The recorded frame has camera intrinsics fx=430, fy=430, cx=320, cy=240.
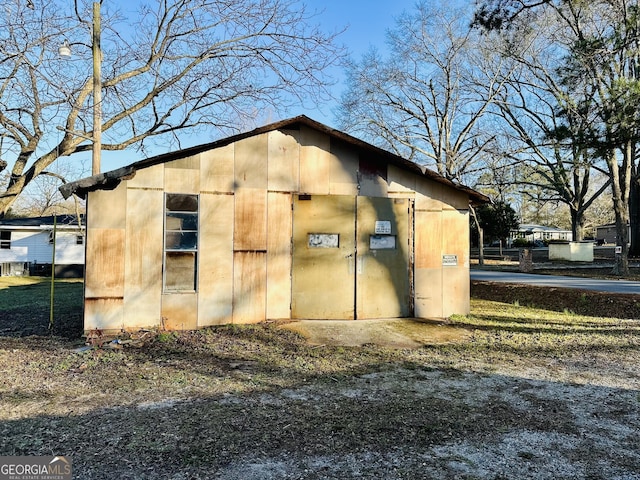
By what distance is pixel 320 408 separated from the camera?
4000 millimetres

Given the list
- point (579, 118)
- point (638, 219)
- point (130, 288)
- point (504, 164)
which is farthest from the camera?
point (638, 219)

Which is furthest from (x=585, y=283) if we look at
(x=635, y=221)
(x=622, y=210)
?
(x=635, y=221)

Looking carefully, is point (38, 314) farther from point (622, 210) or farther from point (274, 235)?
point (622, 210)

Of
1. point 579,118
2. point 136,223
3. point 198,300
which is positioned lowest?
point 198,300

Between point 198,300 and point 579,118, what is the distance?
1082 centimetres

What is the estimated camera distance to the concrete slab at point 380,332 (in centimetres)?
667

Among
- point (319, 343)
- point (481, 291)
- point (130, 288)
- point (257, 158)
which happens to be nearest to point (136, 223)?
point (130, 288)

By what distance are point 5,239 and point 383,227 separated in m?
22.0

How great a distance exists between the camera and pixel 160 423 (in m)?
3.59

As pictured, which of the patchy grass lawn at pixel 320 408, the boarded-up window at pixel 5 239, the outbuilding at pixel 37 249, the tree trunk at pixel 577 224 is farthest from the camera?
the tree trunk at pixel 577 224

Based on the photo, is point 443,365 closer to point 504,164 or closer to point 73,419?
point 73,419

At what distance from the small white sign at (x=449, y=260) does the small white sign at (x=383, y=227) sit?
1.30 m

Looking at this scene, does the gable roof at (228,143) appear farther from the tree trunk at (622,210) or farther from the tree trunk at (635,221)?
the tree trunk at (635,221)

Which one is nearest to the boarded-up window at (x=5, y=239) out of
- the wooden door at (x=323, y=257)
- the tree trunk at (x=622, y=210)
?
the wooden door at (x=323, y=257)
